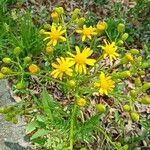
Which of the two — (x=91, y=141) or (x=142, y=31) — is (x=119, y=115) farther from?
(x=142, y=31)

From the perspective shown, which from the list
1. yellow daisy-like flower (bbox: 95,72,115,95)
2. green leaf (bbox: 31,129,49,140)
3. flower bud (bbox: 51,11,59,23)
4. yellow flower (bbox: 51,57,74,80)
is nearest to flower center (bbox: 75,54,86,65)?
yellow flower (bbox: 51,57,74,80)

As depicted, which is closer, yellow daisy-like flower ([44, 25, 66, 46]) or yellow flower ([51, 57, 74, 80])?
yellow flower ([51, 57, 74, 80])

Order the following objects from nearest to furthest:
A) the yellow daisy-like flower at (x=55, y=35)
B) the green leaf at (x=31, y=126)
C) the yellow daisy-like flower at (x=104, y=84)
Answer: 1. the yellow daisy-like flower at (x=104, y=84)
2. the yellow daisy-like flower at (x=55, y=35)
3. the green leaf at (x=31, y=126)

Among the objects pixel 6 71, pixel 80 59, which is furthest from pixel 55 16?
pixel 6 71

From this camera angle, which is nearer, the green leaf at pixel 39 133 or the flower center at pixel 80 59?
the flower center at pixel 80 59

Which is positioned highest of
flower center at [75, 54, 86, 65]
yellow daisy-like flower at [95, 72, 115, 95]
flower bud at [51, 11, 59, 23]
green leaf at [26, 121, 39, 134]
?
flower bud at [51, 11, 59, 23]

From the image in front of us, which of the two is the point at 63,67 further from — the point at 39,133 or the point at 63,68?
the point at 39,133

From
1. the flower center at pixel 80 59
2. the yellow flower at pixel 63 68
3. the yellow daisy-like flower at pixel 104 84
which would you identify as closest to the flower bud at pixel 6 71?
the yellow flower at pixel 63 68

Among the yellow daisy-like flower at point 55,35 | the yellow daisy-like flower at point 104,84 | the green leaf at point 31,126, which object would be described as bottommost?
the green leaf at point 31,126

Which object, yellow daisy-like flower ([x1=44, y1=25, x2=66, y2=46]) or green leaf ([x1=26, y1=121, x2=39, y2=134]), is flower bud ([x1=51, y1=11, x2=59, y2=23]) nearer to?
yellow daisy-like flower ([x1=44, y1=25, x2=66, y2=46])

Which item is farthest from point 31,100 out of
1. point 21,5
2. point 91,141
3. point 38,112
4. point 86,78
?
point 21,5

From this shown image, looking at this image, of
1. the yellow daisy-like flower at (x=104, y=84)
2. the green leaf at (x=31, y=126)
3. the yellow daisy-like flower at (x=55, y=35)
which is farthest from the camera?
the green leaf at (x=31, y=126)

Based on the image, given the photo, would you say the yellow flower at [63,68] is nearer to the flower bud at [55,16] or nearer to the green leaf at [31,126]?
the flower bud at [55,16]
